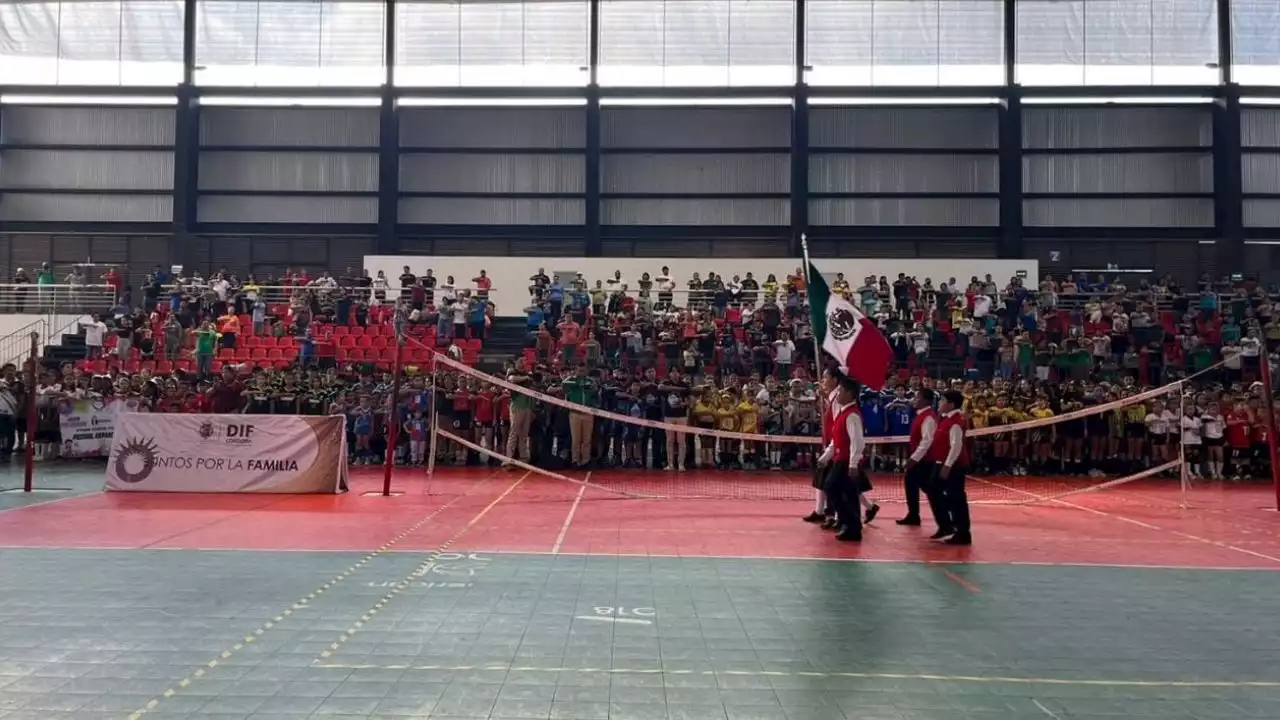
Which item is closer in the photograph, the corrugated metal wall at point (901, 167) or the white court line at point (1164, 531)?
the white court line at point (1164, 531)

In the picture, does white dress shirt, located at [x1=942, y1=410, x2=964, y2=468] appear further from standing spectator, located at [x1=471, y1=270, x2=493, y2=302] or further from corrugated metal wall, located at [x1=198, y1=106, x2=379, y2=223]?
corrugated metal wall, located at [x1=198, y1=106, x2=379, y2=223]

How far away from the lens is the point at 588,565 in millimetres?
9367

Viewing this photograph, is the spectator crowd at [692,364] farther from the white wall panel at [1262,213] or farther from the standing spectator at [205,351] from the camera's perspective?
the white wall panel at [1262,213]

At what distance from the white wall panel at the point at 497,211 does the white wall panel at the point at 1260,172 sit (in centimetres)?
2644

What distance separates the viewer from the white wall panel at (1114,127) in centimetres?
3506

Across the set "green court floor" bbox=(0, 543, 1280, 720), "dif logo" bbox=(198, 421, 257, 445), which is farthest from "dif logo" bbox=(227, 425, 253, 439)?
"green court floor" bbox=(0, 543, 1280, 720)

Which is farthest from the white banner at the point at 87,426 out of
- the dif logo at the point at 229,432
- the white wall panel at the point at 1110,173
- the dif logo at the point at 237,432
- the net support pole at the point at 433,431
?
the white wall panel at the point at 1110,173

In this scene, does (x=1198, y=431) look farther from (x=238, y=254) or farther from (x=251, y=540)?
(x=238, y=254)

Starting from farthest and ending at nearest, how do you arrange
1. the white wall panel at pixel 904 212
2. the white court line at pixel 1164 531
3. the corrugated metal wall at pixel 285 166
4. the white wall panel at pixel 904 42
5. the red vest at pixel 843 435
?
the corrugated metal wall at pixel 285 166 < the white wall panel at pixel 904 212 < the white wall panel at pixel 904 42 < the red vest at pixel 843 435 < the white court line at pixel 1164 531

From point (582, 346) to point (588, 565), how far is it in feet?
50.0

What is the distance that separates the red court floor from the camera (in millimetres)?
10359

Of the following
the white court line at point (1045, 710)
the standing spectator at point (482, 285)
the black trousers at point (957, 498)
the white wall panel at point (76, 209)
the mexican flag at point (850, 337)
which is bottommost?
the white court line at point (1045, 710)

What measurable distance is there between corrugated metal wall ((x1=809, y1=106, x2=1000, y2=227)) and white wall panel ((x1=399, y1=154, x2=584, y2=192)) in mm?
10509

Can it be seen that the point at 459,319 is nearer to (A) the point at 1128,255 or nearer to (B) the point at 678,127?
(B) the point at 678,127
